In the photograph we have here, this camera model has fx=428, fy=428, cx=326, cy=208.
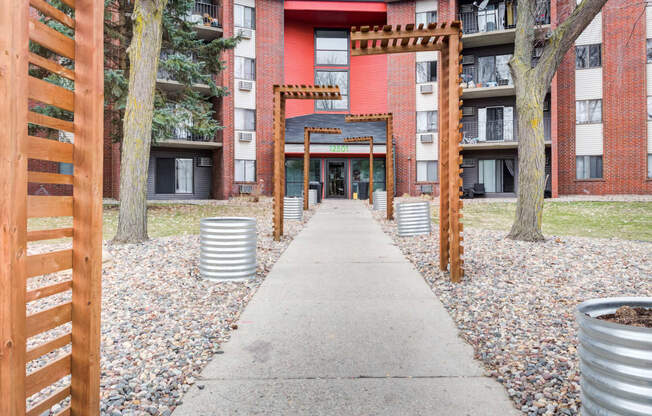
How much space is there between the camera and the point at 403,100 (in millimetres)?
28203

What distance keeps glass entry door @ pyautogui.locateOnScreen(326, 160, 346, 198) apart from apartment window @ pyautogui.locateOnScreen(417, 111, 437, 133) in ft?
18.2

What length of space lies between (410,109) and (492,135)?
17.7 ft

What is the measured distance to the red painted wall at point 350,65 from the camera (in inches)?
1155

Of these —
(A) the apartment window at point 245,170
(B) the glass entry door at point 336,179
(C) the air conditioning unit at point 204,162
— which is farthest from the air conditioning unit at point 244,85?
(B) the glass entry door at point 336,179

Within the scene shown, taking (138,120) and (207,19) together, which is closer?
(138,120)

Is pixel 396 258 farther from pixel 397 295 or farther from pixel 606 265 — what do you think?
pixel 606 265

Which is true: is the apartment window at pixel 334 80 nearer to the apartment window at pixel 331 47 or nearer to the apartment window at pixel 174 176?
the apartment window at pixel 331 47

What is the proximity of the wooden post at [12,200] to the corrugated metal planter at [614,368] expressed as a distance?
2384 millimetres

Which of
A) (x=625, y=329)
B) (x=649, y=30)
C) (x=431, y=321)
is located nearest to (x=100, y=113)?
(x=625, y=329)

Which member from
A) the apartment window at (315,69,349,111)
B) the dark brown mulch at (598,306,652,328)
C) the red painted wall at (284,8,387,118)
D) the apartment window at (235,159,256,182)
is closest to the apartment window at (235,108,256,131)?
the apartment window at (235,159,256,182)

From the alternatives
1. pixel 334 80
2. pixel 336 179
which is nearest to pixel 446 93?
pixel 336 179

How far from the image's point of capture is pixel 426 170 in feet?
90.6

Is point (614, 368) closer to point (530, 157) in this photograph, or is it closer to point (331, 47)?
point (530, 157)

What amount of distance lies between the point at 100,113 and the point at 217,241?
3754 millimetres
